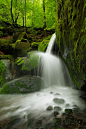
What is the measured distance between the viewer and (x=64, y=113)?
239cm

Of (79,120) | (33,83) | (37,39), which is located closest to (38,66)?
(33,83)

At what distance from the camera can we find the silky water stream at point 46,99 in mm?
2451

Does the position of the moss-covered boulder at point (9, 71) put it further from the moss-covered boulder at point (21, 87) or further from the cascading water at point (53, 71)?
the cascading water at point (53, 71)

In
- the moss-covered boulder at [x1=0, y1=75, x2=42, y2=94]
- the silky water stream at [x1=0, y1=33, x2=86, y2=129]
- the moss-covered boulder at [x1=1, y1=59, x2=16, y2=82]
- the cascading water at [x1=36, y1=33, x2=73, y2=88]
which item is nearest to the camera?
the silky water stream at [x1=0, y1=33, x2=86, y2=129]

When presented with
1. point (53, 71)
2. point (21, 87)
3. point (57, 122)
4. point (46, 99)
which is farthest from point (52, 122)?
point (53, 71)

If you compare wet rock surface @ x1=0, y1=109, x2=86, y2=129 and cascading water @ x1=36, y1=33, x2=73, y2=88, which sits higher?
cascading water @ x1=36, y1=33, x2=73, y2=88

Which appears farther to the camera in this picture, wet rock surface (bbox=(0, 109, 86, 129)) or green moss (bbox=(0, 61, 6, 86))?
green moss (bbox=(0, 61, 6, 86))

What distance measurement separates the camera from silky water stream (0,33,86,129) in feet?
8.04

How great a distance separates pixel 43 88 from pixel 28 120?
9.37 ft

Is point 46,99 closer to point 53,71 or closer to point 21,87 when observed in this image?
point 21,87

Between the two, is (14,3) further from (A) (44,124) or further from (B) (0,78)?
(A) (44,124)

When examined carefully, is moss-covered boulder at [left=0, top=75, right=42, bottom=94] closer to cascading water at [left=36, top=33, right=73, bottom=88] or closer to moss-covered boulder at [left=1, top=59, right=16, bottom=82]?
cascading water at [left=36, top=33, right=73, bottom=88]

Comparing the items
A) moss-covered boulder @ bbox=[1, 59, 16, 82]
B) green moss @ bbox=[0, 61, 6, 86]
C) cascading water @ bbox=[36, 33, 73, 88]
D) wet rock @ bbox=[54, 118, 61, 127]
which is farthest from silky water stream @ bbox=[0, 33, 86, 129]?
moss-covered boulder @ bbox=[1, 59, 16, 82]

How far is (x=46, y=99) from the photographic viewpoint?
11.7 feet
